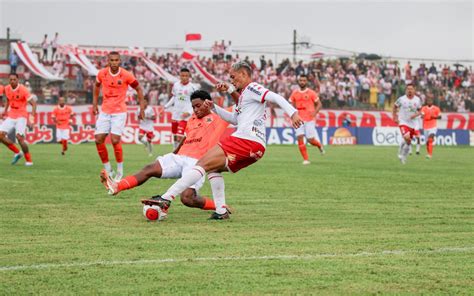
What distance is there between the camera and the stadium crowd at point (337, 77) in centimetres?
4797

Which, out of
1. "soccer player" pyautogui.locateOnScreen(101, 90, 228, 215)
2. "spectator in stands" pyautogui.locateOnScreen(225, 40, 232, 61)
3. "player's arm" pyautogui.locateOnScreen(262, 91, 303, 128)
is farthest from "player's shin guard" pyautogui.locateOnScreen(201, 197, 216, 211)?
"spectator in stands" pyautogui.locateOnScreen(225, 40, 232, 61)

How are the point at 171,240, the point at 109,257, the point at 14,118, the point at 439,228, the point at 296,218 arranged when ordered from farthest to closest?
1. the point at 14,118
2. the point at 296,218
3. the point at 439,228
4. the point at 171,240
5. the point at 109,257

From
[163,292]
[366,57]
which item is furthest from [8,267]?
[366,57]

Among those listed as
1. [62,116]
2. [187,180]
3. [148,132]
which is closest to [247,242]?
[187,180]

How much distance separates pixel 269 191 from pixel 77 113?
30666 millimetres

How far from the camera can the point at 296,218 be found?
1112 centimetres

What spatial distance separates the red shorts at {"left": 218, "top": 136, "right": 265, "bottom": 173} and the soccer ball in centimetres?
105

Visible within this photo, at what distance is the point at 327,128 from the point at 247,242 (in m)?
40.4

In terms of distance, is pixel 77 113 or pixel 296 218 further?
pixel 77 113

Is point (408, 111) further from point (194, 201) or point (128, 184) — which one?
point (128, 184)

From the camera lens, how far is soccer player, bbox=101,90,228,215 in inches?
444

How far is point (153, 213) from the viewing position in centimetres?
1053

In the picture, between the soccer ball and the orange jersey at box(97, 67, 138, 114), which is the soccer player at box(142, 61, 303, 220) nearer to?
the soccer ball

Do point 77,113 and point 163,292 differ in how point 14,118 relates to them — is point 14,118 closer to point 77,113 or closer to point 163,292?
point 163,292
